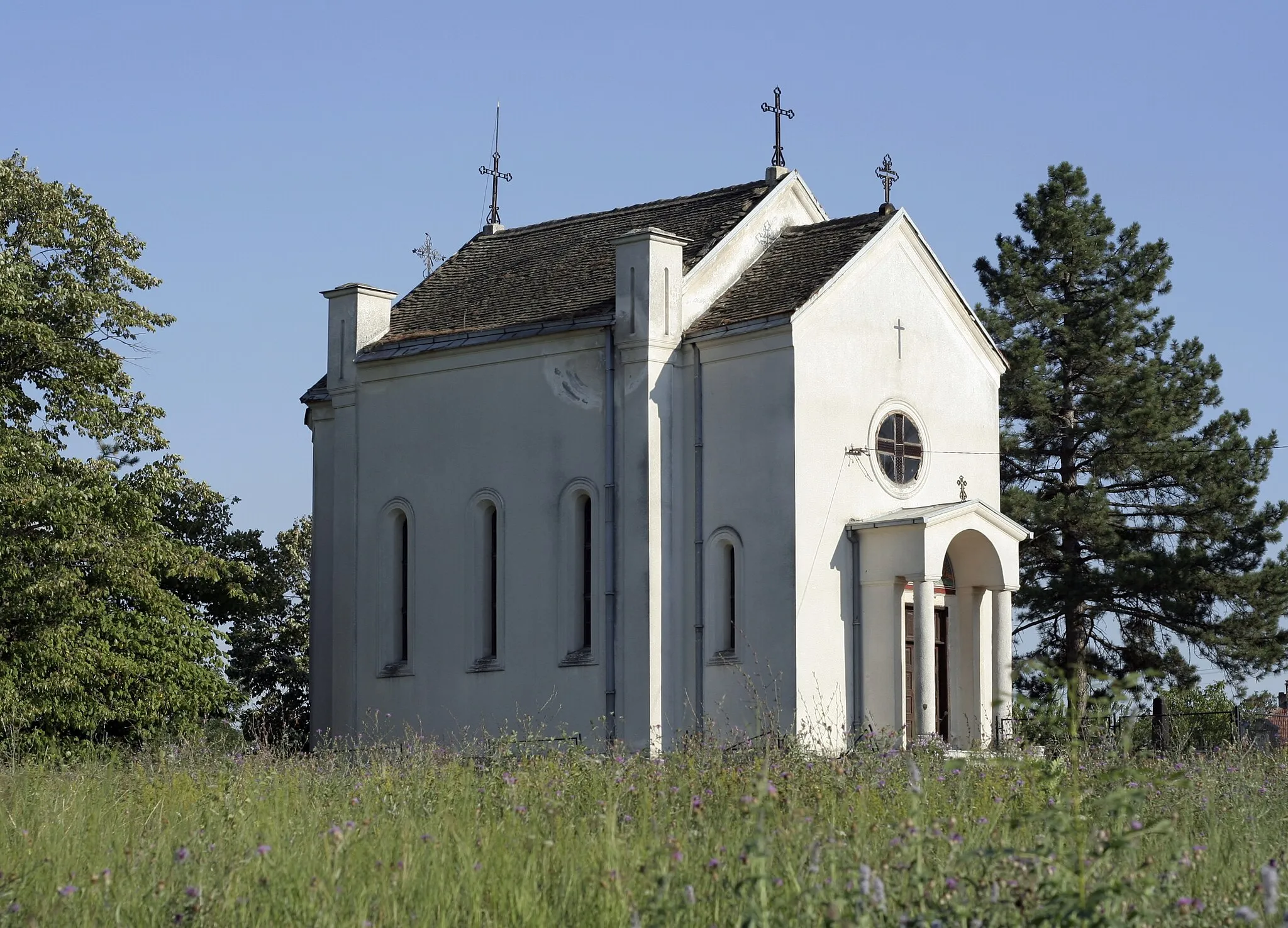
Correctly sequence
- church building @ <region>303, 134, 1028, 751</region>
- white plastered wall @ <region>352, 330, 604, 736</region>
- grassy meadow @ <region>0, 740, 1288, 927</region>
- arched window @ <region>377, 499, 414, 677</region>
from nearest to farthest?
1. grassy meadow @ <region>0, 740, 1288, 927</region>
2. church building @ <region>303, 134, 1028, 751</region>
3. white plastered wall @ <region>352, 330, 604, 736</region>
4. arched window @ <region>377, 499, 414, 677</region>

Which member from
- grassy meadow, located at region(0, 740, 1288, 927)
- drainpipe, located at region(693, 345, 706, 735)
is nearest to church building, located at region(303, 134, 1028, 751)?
drainpipe, located at region(693, 345, 706, 735)

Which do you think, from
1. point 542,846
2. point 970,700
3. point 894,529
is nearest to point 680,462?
point 894,529

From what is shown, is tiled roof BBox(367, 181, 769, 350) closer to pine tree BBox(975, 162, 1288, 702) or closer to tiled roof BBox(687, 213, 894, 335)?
tiled roof BBox(687, 213, 894, 335)

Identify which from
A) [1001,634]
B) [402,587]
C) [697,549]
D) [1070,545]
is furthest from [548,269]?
[1070,545]

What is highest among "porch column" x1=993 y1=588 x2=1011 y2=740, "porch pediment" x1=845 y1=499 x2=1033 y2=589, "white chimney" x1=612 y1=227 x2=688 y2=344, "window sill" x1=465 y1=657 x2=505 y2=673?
"white chimney" x1=612 y1=227 x2=688 y2=344

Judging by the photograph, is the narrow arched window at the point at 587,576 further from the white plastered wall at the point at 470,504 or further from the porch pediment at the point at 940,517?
the porch pediment at the point at 940,517

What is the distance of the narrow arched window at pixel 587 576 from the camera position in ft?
83.3

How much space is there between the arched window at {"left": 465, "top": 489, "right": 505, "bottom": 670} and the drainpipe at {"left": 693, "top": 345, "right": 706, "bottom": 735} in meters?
3.34

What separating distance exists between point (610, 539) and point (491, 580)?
270 cm

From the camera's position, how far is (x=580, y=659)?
25094mm

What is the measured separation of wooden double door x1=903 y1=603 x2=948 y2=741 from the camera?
24875mm

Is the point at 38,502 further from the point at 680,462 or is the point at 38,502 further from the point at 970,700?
the point at 970,700

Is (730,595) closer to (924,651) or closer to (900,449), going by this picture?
(924,651)

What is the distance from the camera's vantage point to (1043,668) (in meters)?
6.79
